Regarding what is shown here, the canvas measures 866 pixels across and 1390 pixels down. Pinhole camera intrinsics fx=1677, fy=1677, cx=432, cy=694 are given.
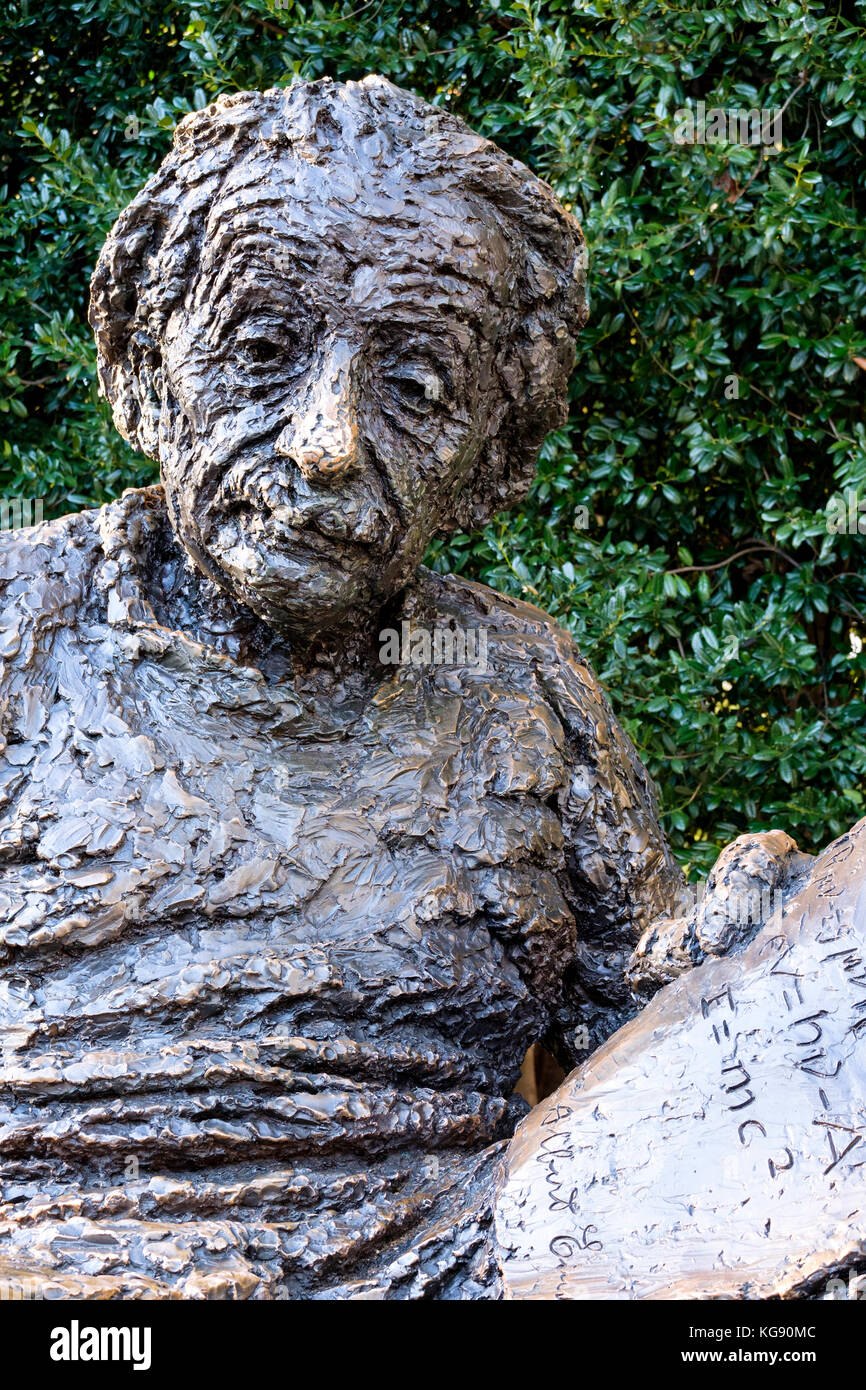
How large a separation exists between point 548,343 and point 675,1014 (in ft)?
3.32

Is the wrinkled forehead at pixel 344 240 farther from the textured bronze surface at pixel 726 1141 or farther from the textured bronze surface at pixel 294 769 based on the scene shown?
the textured bronze surface at pixel 726 1141

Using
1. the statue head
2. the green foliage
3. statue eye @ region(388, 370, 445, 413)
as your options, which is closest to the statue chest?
the statue head

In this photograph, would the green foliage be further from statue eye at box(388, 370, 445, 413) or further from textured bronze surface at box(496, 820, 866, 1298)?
textured bronze surface at box(496, 820, 866, 1298)

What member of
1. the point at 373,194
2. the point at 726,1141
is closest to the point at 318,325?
the point at 373,194

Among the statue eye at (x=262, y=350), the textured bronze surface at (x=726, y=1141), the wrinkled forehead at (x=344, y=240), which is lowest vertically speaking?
the textured bronze surface at (x=726, y=1141)

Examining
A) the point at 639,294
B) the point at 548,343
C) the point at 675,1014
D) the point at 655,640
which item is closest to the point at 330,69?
the point at 639,294

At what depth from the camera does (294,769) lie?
2332mm

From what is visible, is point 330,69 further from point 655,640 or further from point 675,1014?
point 675,1014

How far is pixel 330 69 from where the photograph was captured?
14.9 feet

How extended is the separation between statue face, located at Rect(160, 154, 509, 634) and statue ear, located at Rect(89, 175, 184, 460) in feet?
0.20

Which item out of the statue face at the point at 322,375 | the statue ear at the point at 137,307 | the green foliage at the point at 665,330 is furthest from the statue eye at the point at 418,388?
the green foliage at the point at 665,330

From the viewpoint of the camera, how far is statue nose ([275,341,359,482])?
2.02m

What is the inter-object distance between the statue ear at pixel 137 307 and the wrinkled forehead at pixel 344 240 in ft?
0.30

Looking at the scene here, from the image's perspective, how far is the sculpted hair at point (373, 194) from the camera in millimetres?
2172
